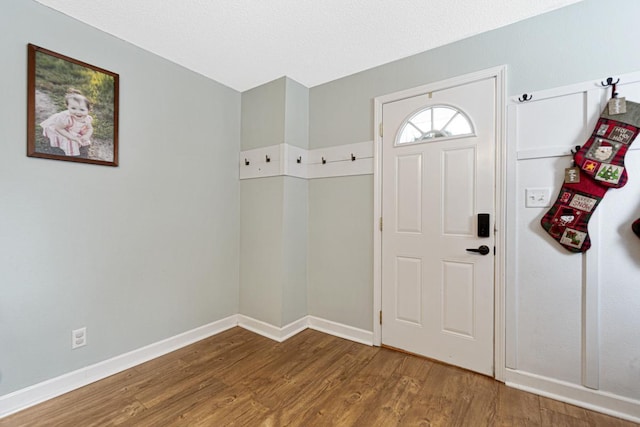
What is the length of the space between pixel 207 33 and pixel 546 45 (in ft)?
7.72

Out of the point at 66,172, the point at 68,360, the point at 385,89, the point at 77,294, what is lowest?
the point at 68,360

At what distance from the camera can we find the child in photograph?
5.93 ft

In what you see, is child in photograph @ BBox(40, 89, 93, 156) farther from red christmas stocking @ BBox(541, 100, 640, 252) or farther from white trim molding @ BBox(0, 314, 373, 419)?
red christmas stocking @ BBox(541, 100, 640, 252)

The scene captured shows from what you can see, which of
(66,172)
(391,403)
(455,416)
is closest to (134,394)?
(66,172)

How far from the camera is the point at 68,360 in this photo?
1.87 metres

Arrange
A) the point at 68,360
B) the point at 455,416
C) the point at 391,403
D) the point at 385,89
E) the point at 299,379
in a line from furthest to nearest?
the point at 385,89 < the point at 299,379 < the point at 68,360 < the point at 391,403 < the point at 455,416

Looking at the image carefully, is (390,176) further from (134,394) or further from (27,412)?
(27,412)

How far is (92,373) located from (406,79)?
327cm

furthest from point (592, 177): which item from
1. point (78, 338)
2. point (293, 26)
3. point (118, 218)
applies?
point (78, 338)

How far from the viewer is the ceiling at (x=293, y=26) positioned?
5.92 ft

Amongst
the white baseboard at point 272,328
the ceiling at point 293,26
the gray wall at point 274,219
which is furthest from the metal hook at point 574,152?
the white baseboard at point 272,328

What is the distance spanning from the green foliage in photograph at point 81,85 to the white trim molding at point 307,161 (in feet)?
3.93

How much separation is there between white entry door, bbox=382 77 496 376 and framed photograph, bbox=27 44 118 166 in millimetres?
2175

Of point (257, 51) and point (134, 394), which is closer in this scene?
point (134, 394)
